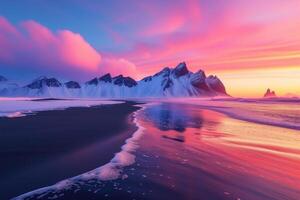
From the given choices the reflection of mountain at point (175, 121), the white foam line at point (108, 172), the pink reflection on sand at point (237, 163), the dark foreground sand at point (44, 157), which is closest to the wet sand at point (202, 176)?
the pink reflection on sand at point (237, 163)

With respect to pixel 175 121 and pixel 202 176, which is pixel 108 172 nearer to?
pixel 202 176

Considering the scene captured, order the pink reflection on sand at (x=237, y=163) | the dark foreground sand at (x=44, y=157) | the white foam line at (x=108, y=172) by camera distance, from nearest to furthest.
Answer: the white foam line at (x=108, y=172) < the dark foreground sand at (x=44, y=157) < the pink reflection on sand at (x=237, y=163)

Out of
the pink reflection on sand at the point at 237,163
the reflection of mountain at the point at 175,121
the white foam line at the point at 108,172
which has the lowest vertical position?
the reflection of mountain at the point at 175,121

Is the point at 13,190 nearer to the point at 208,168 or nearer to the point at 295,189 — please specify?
the point at 208,168

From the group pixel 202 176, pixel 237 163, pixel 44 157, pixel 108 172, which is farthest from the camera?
pixel 237 163

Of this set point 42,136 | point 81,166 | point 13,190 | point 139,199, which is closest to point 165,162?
point 81,166

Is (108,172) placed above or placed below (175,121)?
above

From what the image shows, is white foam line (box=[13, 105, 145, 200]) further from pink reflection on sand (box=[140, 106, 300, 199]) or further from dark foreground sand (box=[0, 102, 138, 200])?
pink reflection on sand (box=[140, 106, 300, 199])

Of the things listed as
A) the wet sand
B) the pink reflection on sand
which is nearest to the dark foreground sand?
the wet sand

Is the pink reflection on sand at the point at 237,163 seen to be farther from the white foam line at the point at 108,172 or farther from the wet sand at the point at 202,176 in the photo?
the white foam line at the point at 108,172

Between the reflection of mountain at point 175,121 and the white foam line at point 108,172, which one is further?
the reflection of mountain at point 175,121

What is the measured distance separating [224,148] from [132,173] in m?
6.78

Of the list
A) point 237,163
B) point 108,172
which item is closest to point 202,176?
point 237,163

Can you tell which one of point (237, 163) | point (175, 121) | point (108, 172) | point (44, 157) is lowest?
point (175, 121)
